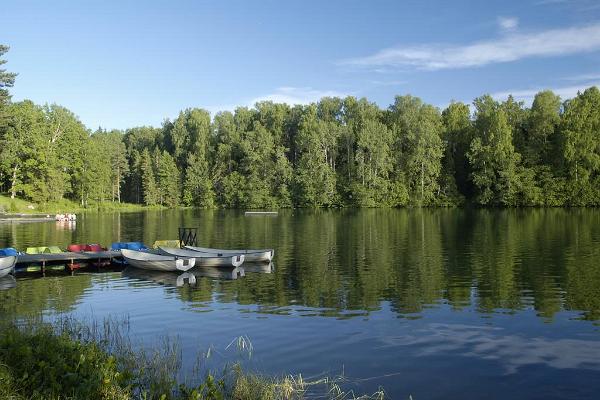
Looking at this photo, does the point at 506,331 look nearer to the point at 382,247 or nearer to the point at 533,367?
the point at 533,367

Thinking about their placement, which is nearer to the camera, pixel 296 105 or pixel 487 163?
pixel 487 163

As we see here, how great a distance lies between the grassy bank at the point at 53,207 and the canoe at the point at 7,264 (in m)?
66.0

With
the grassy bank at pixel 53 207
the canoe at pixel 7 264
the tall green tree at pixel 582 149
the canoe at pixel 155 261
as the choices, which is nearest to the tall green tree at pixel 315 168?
the grassy bank at pixel 53 207

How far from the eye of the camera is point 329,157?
469ft

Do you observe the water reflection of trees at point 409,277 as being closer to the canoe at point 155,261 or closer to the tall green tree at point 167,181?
the canoe at point 155,261

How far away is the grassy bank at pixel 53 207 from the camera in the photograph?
329 feet

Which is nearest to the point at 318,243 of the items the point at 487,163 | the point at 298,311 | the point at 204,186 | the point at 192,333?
the point at 298,311

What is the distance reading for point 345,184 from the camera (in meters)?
136

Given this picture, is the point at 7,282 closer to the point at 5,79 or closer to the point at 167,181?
the point at 5,79

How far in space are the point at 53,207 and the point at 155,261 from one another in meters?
85.9

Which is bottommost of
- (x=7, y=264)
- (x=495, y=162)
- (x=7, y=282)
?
(x=7, y=282)

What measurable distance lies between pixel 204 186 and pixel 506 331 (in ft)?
434

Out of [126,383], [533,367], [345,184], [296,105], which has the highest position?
[296,105]

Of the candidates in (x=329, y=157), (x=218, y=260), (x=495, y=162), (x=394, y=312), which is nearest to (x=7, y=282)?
(x=218, y=260)
